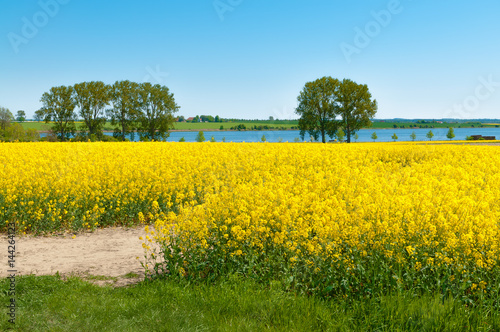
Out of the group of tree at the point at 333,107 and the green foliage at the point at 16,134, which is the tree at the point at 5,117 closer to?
the green foliage at the point at 16,134

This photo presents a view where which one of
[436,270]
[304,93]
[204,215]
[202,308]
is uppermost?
[304,93]

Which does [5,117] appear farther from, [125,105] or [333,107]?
[333,107]

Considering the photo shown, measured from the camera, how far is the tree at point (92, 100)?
218 feet

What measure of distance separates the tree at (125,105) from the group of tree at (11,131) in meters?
15.0

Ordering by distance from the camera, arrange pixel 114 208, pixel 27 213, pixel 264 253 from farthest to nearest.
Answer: pixel 114 208, pixel 27 213, pixel 264 253

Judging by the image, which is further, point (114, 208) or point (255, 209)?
point (114, 208)

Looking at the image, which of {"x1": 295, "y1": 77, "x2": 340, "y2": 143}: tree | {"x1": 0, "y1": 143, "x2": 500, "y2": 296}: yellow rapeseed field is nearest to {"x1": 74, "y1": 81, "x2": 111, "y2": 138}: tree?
{"x1": 295, "y1": 77, "x2": 340, "y2": 143}: tree

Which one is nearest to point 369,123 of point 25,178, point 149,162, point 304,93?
point 304,93

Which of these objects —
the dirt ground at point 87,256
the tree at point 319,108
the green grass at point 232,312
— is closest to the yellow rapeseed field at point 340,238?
the green grass at point 232,312

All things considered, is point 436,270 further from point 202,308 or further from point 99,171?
point 99,171

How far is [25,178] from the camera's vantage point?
431 inches

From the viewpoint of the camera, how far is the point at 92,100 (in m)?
66.8

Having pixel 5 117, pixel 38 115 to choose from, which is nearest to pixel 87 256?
pixel 38 115

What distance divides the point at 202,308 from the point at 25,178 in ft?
27.7
